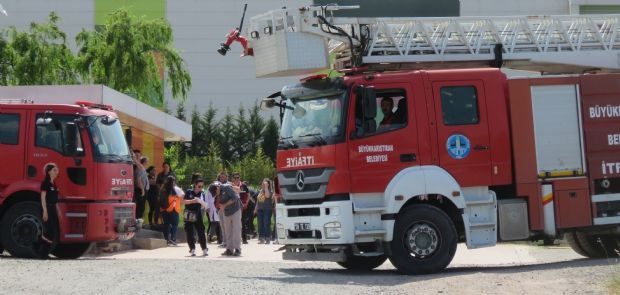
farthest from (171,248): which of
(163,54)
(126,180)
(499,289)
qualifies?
(163,54)

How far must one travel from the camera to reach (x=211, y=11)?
7388cm

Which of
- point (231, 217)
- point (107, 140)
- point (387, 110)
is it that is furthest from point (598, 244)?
point (107, 140)

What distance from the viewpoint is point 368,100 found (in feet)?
44.2

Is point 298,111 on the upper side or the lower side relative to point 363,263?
upper

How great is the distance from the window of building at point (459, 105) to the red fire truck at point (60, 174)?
6.35m

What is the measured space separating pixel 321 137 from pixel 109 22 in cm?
2854

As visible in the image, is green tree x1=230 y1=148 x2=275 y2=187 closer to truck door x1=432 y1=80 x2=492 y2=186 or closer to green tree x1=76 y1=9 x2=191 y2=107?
green tree x1=76 y1=9 x2=191 y2=107

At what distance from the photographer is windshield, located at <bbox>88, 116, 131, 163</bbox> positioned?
55.5 feet

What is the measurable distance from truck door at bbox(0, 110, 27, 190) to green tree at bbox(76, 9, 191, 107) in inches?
883

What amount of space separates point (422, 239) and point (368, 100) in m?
2.11

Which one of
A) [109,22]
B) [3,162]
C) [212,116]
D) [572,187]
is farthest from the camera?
[212,116]

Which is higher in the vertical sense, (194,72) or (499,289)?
(194,72)

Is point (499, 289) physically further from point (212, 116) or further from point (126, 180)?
point (212, 116)

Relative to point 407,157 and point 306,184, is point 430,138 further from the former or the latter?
point 306,184
